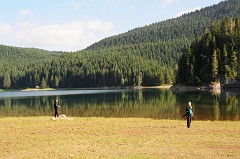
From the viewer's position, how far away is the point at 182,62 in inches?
5738

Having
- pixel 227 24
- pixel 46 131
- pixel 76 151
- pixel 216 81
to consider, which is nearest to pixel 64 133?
pixel 46 131

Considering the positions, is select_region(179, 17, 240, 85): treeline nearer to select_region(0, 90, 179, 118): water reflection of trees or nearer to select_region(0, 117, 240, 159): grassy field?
select_region(0, 90, 179, 118): water reflection of trees

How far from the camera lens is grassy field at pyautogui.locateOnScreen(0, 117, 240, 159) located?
18344 millimetres

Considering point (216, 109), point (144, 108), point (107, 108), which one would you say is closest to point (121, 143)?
point (216, 109)

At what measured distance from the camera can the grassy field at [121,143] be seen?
1834 centimetres

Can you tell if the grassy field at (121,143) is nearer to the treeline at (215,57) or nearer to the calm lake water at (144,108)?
the calm lake water at (144,108)

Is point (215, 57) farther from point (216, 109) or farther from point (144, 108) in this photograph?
point (216, 109)

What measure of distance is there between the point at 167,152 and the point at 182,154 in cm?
103

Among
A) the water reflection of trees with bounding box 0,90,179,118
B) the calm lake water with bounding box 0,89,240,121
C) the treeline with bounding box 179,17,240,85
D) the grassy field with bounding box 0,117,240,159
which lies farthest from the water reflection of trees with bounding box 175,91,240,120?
the treeline with bounding box 179,17,240,85

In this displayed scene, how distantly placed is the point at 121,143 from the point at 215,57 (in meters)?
109

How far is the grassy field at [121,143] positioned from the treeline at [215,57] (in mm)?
101252

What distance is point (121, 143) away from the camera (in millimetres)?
21828

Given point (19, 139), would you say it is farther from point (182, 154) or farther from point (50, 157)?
point (182, 154)

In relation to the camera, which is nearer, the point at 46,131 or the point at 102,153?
the point at 102,153
